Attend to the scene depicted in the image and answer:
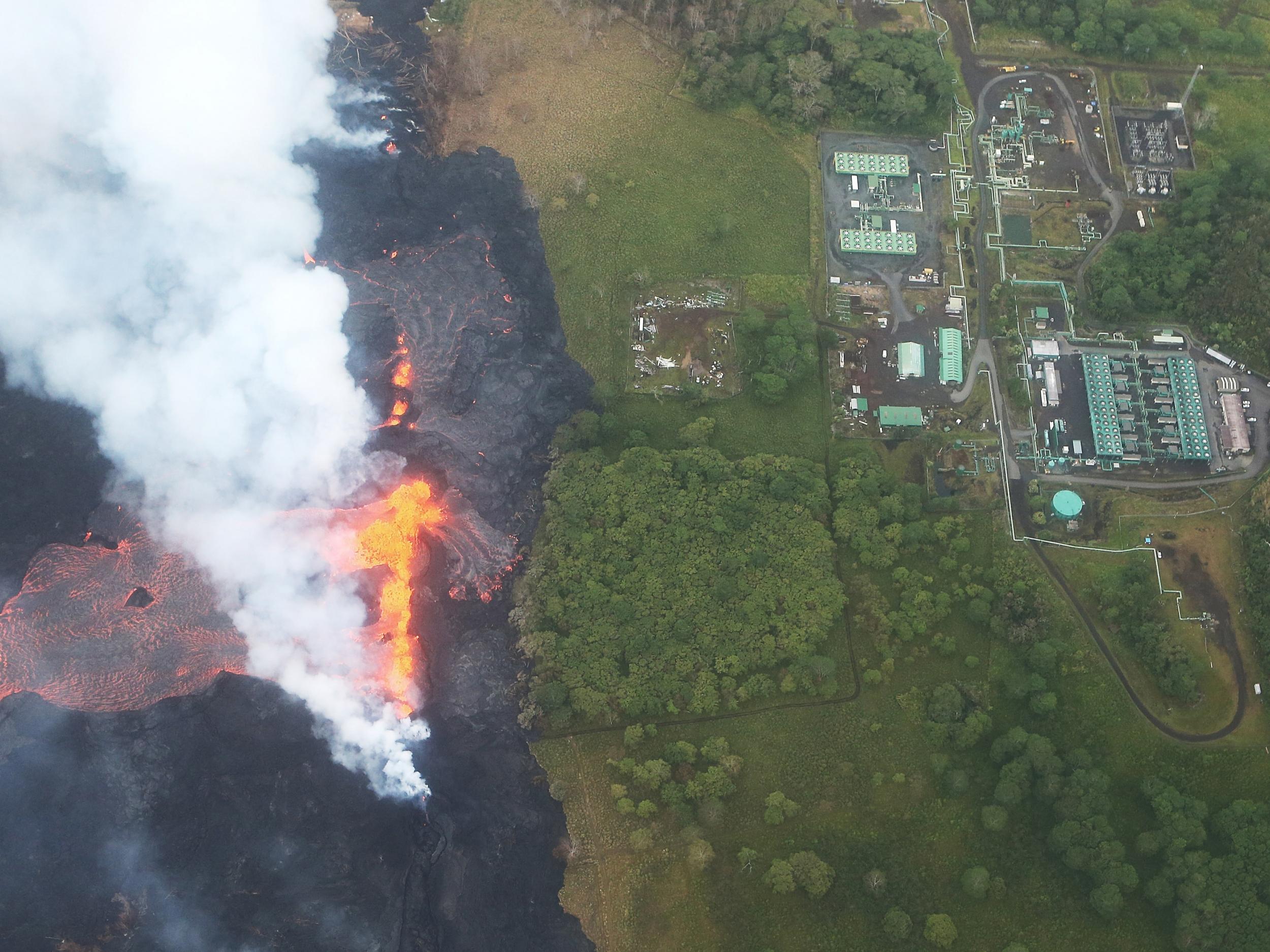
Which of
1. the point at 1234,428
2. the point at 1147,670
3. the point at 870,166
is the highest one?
the point at 870,166

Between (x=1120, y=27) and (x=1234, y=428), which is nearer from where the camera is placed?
(x=1234, y=428)

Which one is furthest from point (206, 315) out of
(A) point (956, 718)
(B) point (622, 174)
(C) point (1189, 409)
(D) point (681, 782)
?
(C) point (1189, 409)

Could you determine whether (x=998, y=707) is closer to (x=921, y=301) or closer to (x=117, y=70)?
(x=921, y=301)

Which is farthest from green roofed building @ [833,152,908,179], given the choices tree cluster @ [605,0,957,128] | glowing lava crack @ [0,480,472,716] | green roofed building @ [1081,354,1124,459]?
glowing lava crack @ [0,480,472,716]

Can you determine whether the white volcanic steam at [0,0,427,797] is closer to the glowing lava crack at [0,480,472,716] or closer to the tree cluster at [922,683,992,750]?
the glowing lava crack at [0,480,472,716]

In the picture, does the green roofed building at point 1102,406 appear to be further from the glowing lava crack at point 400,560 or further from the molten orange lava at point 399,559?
the glowing lava crack at point 400,560

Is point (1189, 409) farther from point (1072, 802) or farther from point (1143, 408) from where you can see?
point (1072, 802)

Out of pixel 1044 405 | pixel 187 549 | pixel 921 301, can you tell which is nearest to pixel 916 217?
pixel 921 301

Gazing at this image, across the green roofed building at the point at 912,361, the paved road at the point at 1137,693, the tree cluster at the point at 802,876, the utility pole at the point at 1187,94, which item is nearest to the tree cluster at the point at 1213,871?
the paved road at the point at 1137,693
